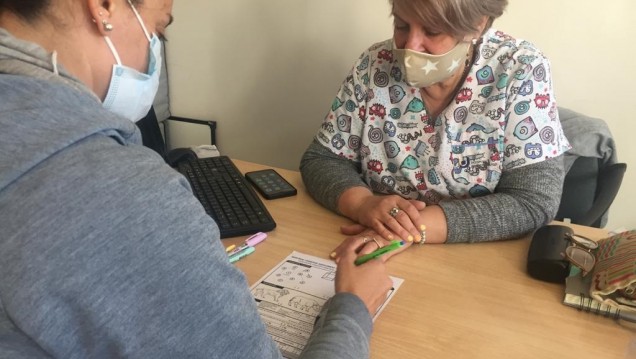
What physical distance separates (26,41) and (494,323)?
77 cm

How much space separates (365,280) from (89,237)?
0.50 meters

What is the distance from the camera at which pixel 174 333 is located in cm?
50

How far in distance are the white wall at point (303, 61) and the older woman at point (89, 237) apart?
1.26m

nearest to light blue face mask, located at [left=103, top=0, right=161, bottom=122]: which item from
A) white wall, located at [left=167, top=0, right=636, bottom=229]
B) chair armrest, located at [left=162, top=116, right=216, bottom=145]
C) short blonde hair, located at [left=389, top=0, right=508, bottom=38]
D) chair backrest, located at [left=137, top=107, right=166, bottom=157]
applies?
short blonde hair, located at [left=389, top=0, right=508, bottom=38]

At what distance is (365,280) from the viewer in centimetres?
86

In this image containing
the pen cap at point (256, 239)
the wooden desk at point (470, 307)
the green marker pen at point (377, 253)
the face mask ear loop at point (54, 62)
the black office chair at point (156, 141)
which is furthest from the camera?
the black office chair at point (156, 141)

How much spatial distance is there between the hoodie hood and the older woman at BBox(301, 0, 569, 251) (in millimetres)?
679

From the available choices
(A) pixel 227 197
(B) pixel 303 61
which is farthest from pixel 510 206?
(B) pixel 303 61

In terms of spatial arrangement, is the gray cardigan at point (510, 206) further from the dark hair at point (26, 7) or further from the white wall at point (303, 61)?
the dark hair at point (26, 7)

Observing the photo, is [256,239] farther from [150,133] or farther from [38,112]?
[150,133]

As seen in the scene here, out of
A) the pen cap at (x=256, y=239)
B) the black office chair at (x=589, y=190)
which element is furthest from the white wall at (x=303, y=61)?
the pen cap at (x=256, y=239)

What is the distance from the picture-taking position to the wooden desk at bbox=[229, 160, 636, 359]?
77cm

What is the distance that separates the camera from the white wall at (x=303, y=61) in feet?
4.84

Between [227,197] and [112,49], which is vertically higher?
[112,49]
